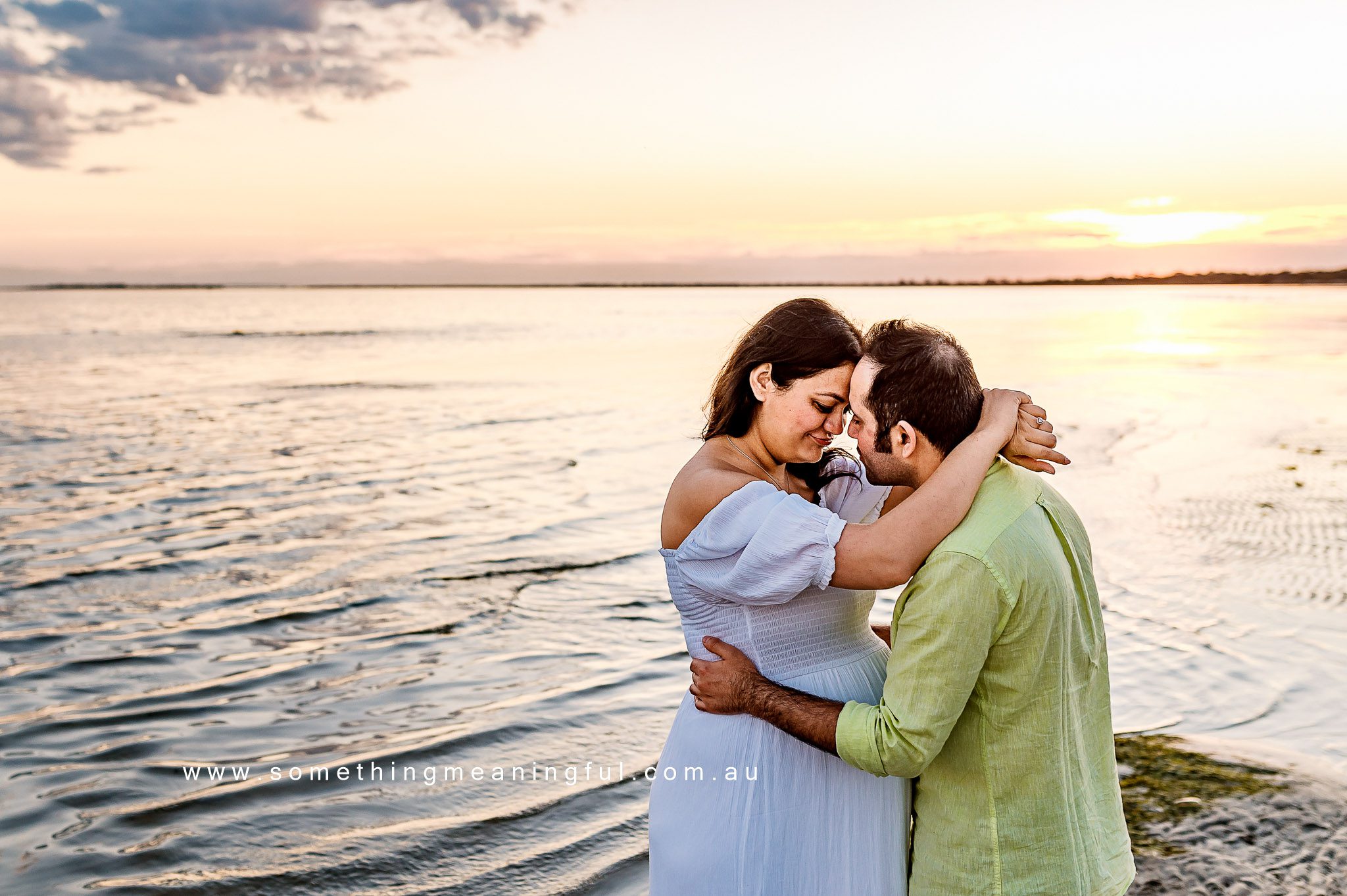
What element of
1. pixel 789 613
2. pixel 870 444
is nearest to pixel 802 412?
pixel 870 444

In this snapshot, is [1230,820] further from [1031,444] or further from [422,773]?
[422,773]

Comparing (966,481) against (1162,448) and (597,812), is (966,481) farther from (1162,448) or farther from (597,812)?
(1162,448)

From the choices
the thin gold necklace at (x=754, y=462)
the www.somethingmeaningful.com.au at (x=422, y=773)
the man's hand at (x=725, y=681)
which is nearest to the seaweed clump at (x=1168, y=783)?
the www.somethingmeaningful.com.au at (x=422, y=773)

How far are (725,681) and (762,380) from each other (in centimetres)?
89

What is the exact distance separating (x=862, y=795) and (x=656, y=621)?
5.97 meters

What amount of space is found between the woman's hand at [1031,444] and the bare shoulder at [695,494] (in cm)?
69

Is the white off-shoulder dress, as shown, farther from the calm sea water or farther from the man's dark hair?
the calm sea water

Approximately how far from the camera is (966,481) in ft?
8.04

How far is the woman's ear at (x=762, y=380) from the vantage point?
306cm

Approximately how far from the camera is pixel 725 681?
275 centimetres

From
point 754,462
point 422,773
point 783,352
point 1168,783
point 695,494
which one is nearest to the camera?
point 695,494

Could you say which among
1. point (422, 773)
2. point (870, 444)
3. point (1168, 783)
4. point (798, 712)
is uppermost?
point (870, 444)

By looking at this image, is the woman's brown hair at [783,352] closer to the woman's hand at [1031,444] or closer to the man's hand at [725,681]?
the woman's hand at [1031,444]

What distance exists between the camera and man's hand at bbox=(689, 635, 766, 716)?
273 cm
